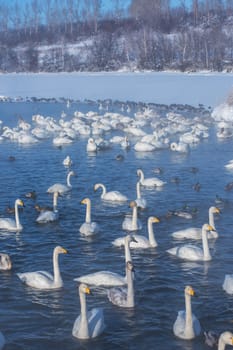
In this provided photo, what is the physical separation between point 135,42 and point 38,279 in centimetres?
6807

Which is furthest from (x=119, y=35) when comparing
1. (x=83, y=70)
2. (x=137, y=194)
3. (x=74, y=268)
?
(x=74, y=268)

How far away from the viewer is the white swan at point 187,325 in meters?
9.05

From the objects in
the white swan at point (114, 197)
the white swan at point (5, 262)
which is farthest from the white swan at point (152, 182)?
the white swan at point (5, 262)

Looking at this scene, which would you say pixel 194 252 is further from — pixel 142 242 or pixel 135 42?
pixel 135 42

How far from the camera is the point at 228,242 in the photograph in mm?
13203

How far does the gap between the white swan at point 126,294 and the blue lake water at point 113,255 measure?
0.14 m

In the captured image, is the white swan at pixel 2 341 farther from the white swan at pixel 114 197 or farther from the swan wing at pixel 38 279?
the white swan at pixel 114 197

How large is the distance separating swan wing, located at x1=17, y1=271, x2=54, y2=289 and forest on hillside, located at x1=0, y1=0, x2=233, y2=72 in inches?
1949

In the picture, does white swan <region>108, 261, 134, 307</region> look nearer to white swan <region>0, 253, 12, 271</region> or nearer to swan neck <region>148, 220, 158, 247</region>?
white swan <region>0, 253, 12, 271</region>

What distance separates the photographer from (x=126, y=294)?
1021 cm

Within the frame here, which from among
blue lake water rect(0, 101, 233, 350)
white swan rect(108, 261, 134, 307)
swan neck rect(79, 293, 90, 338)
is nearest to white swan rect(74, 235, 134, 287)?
blue lake water rect(0, 101, 233, 350)

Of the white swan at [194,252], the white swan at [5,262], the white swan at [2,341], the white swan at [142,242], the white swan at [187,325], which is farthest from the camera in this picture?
the white swan at [142,242]

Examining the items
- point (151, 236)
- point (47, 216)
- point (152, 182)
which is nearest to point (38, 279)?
point (151, 236)

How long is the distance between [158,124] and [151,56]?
3974cm
